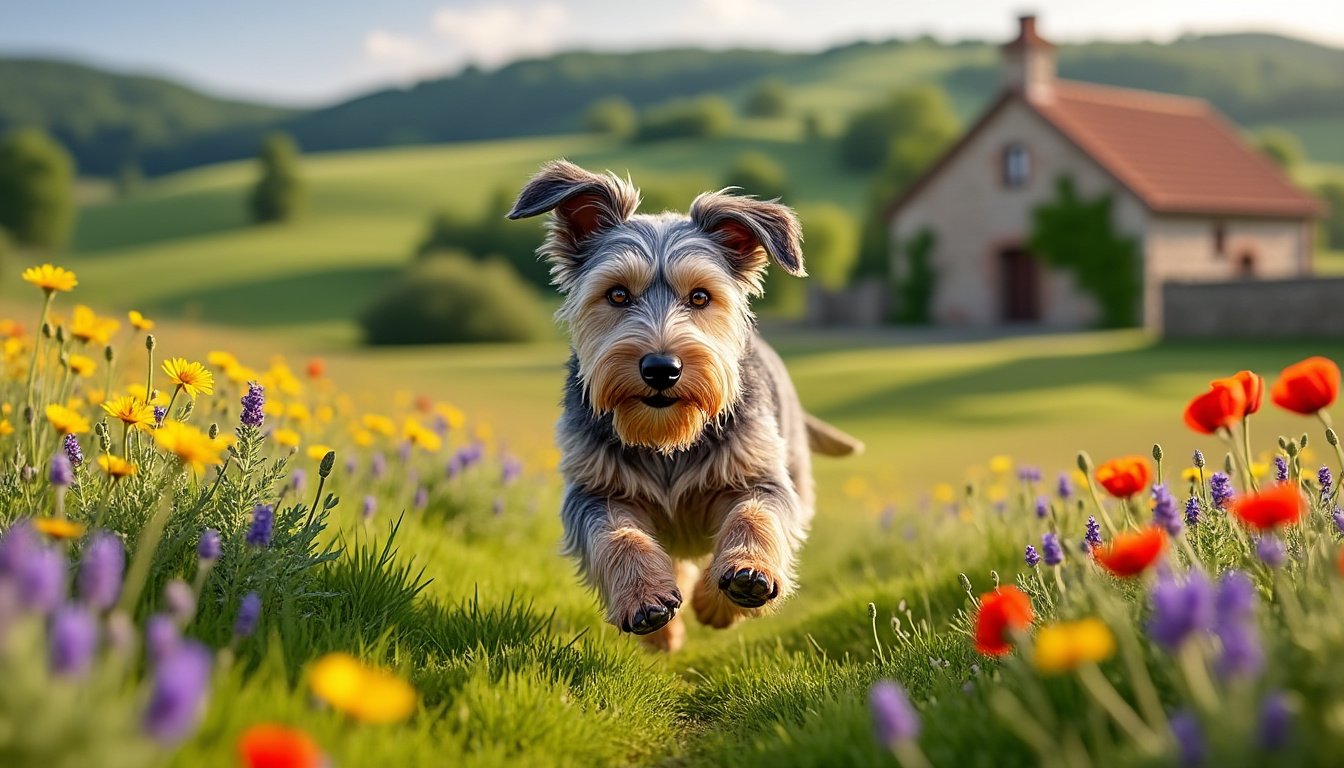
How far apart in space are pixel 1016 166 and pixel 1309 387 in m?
34.9

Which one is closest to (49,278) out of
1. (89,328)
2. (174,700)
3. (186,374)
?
(89,328)

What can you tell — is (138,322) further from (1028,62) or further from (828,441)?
(1028,62)

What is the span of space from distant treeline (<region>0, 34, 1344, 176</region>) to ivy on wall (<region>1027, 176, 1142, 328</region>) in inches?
3446

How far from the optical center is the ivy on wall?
3359cm

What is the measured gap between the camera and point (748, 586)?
4055 mm

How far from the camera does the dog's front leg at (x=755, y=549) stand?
4.07m

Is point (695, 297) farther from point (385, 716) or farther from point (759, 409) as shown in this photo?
point (385, 716)

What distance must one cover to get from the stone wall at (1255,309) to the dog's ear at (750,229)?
2436cm

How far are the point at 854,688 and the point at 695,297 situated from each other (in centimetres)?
174

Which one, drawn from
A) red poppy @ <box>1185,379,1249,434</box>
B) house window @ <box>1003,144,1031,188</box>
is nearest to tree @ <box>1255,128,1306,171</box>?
house window @ <box>1003,144,1031,188</box>

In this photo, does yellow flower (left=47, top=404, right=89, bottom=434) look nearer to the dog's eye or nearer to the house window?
the dog's eye

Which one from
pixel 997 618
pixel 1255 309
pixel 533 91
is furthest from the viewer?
pixel 533 91

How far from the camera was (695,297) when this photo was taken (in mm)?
4746

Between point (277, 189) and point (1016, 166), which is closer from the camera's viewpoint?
point (1016, 166)
